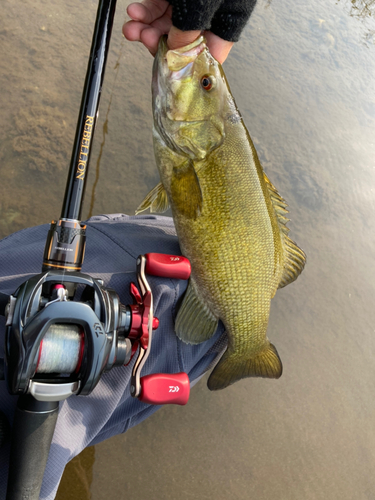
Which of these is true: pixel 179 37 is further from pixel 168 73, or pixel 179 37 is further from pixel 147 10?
pixel 147 10

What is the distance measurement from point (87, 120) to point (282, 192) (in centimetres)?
203

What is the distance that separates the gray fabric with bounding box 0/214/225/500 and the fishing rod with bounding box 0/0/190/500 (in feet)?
0.58

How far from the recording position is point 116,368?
4.45 ft

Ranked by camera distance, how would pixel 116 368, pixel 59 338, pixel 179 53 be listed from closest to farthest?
pixel 59 338
pixel 116 368
pixel 179 53

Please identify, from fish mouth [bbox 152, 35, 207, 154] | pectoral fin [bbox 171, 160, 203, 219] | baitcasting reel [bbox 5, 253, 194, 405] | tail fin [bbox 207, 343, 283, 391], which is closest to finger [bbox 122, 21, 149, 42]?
fish mouth [bbox 152, 35, 207, 154]

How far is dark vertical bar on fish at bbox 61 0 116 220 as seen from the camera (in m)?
1.26

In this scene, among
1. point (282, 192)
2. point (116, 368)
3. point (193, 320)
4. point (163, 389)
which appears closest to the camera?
point (163, 389)

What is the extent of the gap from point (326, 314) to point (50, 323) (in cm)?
212

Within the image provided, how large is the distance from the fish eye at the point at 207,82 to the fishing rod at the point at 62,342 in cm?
64

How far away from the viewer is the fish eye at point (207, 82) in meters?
1.65

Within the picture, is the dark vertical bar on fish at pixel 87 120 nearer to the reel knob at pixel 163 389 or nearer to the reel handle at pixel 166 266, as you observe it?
the reel handle at pixel 166 266

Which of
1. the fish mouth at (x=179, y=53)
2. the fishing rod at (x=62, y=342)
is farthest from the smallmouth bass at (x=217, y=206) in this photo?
the fishing rod at (x=62, y=342)

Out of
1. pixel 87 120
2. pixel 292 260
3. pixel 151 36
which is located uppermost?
pixel 151 36

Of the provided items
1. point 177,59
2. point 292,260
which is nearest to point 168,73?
point 177,59
